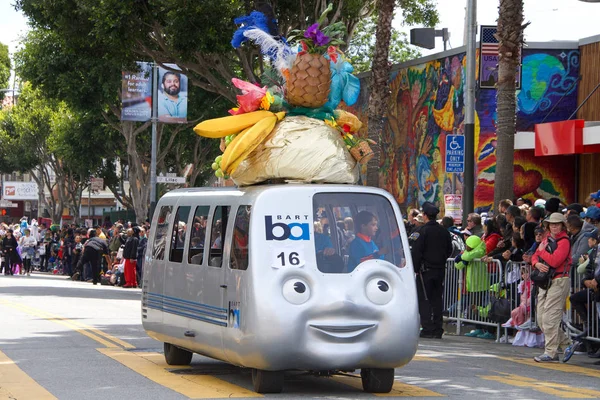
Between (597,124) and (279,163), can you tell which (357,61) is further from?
(279,163)

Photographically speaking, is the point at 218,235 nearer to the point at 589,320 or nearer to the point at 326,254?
the point at 326,254

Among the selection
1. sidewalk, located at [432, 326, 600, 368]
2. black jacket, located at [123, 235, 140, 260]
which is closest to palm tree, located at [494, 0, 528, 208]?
sidewalk, located at [432, 326, 600, 368]

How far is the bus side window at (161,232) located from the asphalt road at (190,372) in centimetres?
125

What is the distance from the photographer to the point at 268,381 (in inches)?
419

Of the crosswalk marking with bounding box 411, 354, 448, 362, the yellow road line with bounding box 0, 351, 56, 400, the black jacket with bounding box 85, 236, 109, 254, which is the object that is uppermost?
the black jacket with bounding box 85, 236, 109, 254

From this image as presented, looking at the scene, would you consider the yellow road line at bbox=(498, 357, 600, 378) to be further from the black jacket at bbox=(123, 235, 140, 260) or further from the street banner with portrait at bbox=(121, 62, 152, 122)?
the street banner with portrait at bbox=(121, 62, 152, 122)

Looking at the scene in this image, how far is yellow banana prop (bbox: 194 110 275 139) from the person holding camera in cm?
435

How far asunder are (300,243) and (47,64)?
1258 inches

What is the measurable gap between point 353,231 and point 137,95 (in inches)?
1118

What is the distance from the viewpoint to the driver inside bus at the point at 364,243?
424 inches

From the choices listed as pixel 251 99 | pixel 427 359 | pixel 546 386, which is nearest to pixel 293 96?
pixel 251 99

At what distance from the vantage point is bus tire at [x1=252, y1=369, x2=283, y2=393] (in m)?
10.6

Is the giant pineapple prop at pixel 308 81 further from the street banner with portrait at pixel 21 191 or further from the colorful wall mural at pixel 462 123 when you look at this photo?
the street banner with portrait at pixel 21 191

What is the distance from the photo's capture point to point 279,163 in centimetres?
1159
